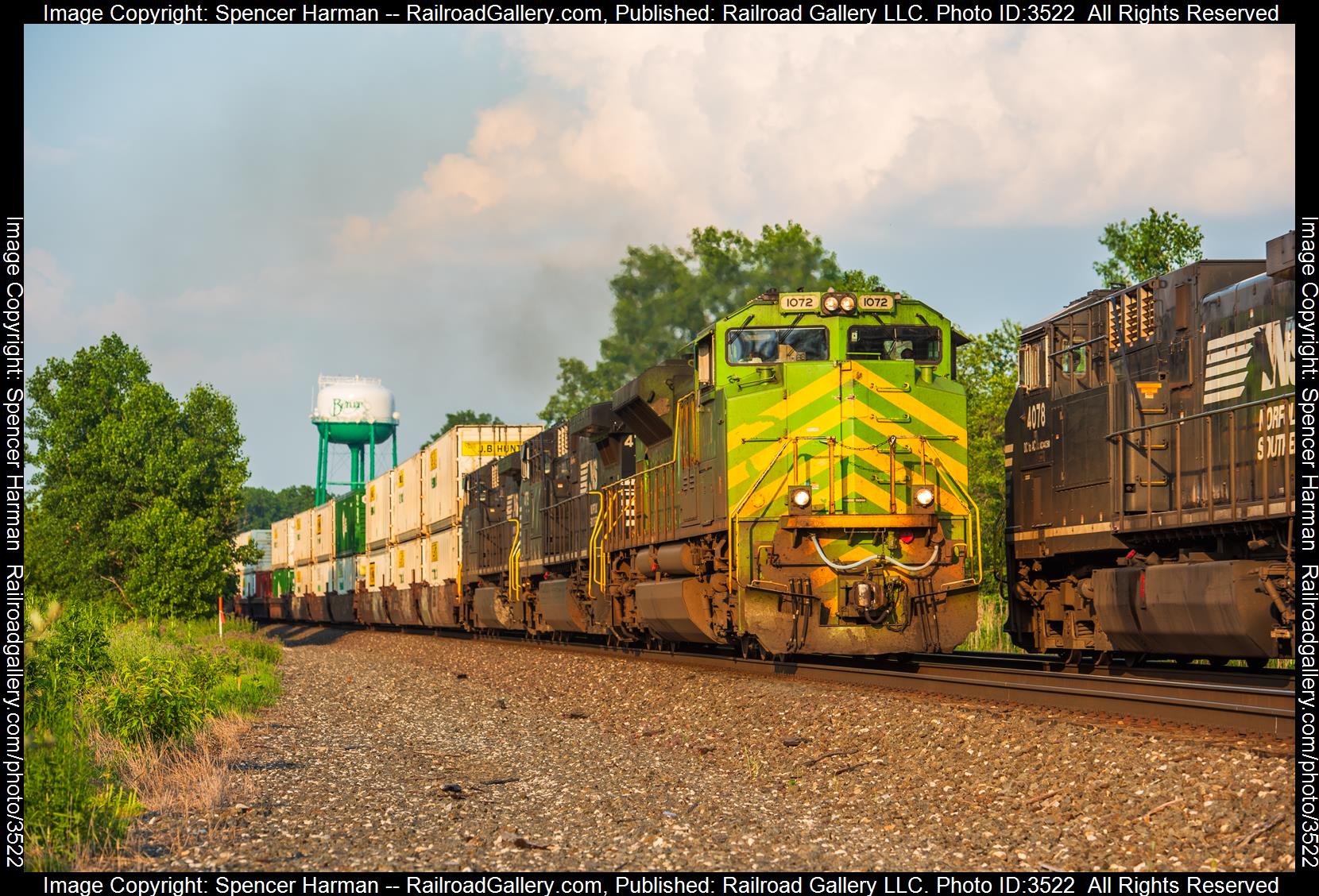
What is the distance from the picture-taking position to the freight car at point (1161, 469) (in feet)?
32.9

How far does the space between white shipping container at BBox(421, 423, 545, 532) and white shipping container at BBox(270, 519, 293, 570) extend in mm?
22805

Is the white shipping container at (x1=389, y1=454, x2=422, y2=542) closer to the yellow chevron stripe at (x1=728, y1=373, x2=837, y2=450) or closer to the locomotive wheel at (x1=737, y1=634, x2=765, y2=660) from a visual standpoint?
the locomotive wheel at (x1=737, y1=634, x2=765, y2=660)

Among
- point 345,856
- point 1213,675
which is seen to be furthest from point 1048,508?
point 345,856

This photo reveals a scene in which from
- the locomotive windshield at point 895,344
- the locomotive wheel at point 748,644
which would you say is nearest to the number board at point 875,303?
the locomotive windshield at point 895,344

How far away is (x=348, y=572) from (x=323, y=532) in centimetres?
→ 543

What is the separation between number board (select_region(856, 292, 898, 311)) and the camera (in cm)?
1389

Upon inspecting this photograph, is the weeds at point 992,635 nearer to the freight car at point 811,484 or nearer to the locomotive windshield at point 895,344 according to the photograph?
the freight car at point 811,484

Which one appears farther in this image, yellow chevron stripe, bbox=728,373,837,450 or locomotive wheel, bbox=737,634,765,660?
locomotive wheel, bbox=737,634,765,660

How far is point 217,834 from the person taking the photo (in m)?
6.36

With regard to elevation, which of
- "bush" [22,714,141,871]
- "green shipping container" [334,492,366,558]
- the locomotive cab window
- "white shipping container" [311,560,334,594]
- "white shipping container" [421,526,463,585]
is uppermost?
the locomotive cab window

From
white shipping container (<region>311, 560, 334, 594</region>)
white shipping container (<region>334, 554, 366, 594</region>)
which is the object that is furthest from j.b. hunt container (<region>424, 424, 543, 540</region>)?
white shipping container (<region>311, 560, 334, 594</region>)

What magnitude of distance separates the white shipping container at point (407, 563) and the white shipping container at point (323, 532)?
31.1ft
